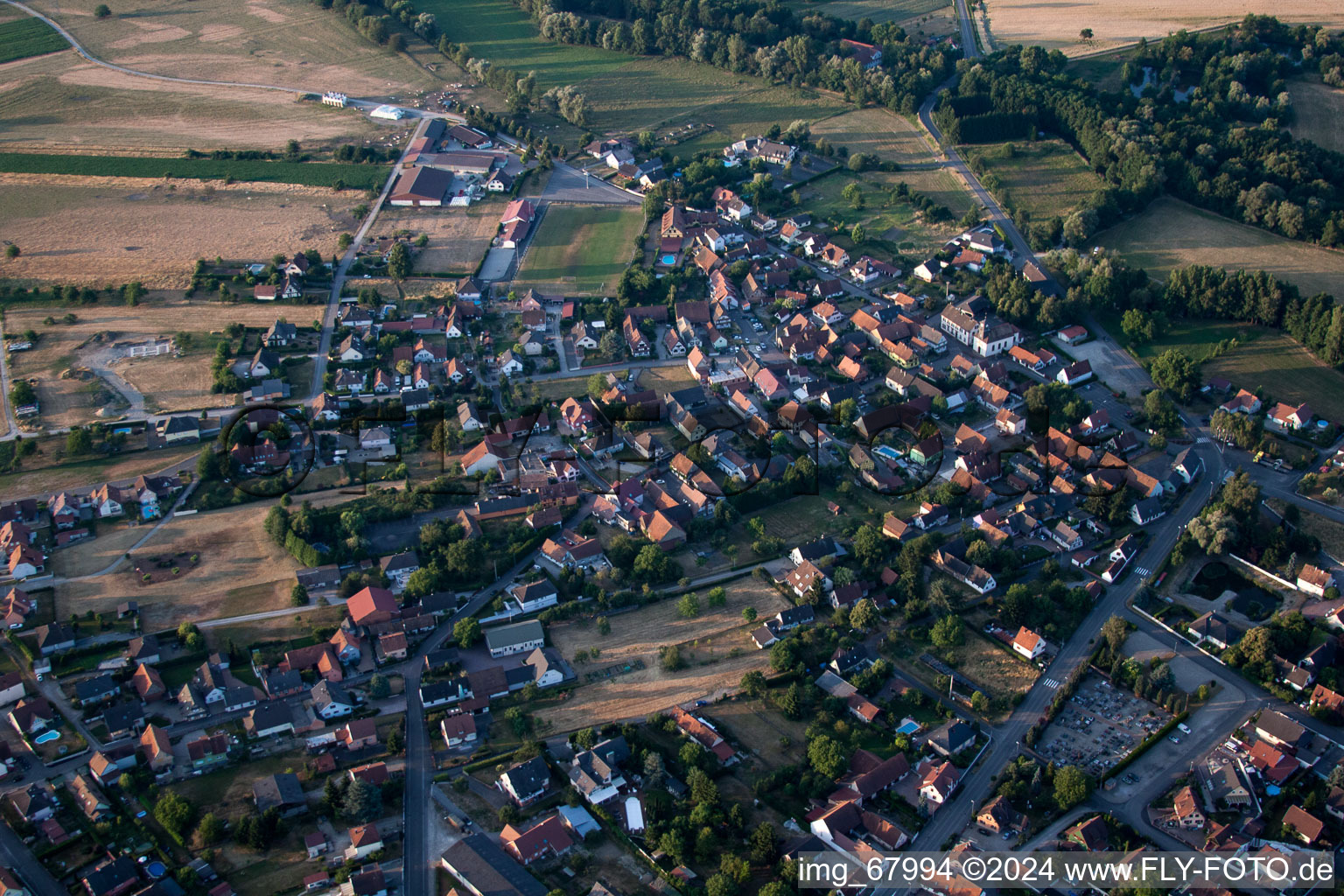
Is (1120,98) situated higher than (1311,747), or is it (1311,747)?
(1120,98)

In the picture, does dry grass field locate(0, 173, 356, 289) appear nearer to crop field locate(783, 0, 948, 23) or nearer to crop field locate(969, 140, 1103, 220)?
crop field locate(969, 140, 1103, 220)

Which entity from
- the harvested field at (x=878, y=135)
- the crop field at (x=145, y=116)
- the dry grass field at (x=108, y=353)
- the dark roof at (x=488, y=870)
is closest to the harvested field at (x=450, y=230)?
the dry grass field at (x=108, y=353)

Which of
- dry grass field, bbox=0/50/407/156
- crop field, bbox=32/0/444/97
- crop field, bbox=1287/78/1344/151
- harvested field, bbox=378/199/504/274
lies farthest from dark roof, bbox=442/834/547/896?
crop field, bbox=1287/78/1344/151

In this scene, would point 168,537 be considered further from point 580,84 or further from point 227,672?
point 580,84

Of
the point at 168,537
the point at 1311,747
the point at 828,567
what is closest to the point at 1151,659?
the point at 1311,747

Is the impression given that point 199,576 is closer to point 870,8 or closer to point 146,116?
point 146,116

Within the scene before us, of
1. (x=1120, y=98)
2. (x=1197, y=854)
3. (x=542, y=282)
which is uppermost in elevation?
(x=1120, y=98)
